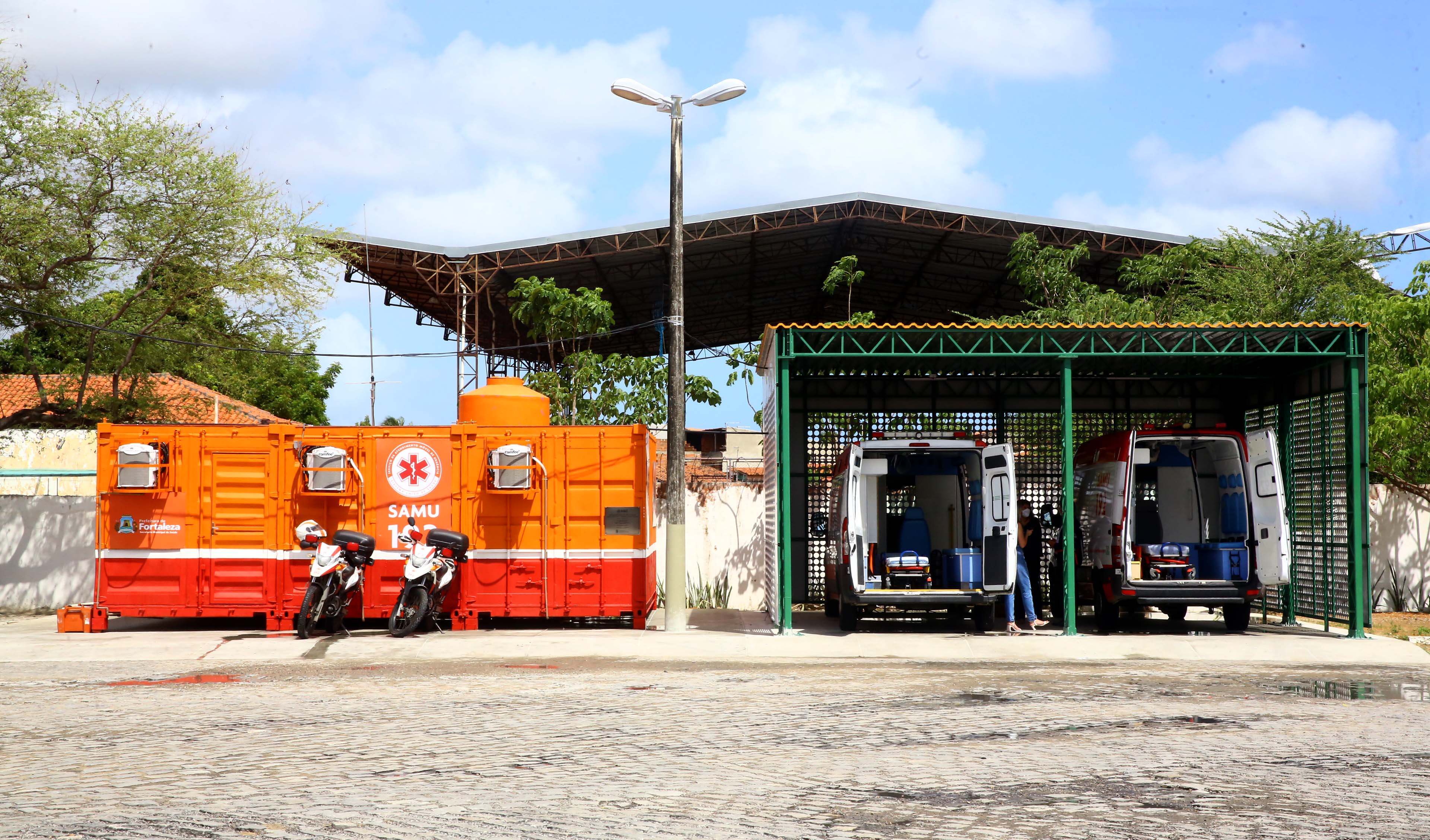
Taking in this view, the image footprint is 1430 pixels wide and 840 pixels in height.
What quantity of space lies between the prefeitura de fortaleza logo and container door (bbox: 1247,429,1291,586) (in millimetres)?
10062

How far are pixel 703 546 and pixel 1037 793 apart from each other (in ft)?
41.1

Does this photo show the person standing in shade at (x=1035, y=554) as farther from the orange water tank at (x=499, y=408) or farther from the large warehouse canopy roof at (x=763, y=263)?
the large warehouse canopy roof at (x=763, y=263)

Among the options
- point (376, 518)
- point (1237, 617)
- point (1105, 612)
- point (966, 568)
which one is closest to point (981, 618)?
point (966, 568)

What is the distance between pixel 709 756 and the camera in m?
7.33

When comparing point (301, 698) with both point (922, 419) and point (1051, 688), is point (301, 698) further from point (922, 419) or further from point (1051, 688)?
point (922, 419)

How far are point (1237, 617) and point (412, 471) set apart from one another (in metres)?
10.6

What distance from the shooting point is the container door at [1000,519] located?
45.9 feet

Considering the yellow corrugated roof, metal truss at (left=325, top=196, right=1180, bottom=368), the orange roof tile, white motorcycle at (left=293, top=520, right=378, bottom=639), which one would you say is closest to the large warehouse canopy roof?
metal truss at (left=325, top=196, right=1180, bottom=368)

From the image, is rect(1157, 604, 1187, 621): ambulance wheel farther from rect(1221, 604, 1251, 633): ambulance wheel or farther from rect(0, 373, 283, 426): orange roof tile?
rect(0, 373, 283, 426): orange roof tile

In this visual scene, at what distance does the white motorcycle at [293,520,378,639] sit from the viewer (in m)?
14.1

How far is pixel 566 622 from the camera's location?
16.0 metres

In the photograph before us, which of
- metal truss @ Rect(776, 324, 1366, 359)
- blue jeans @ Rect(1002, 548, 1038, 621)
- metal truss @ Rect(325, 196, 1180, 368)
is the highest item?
metal truss @ Rect(325, 196, 1180, 368)

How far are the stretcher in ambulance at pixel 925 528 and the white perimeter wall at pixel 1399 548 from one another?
6.80 m

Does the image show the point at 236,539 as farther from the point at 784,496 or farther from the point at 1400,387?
the point at 1400,387
